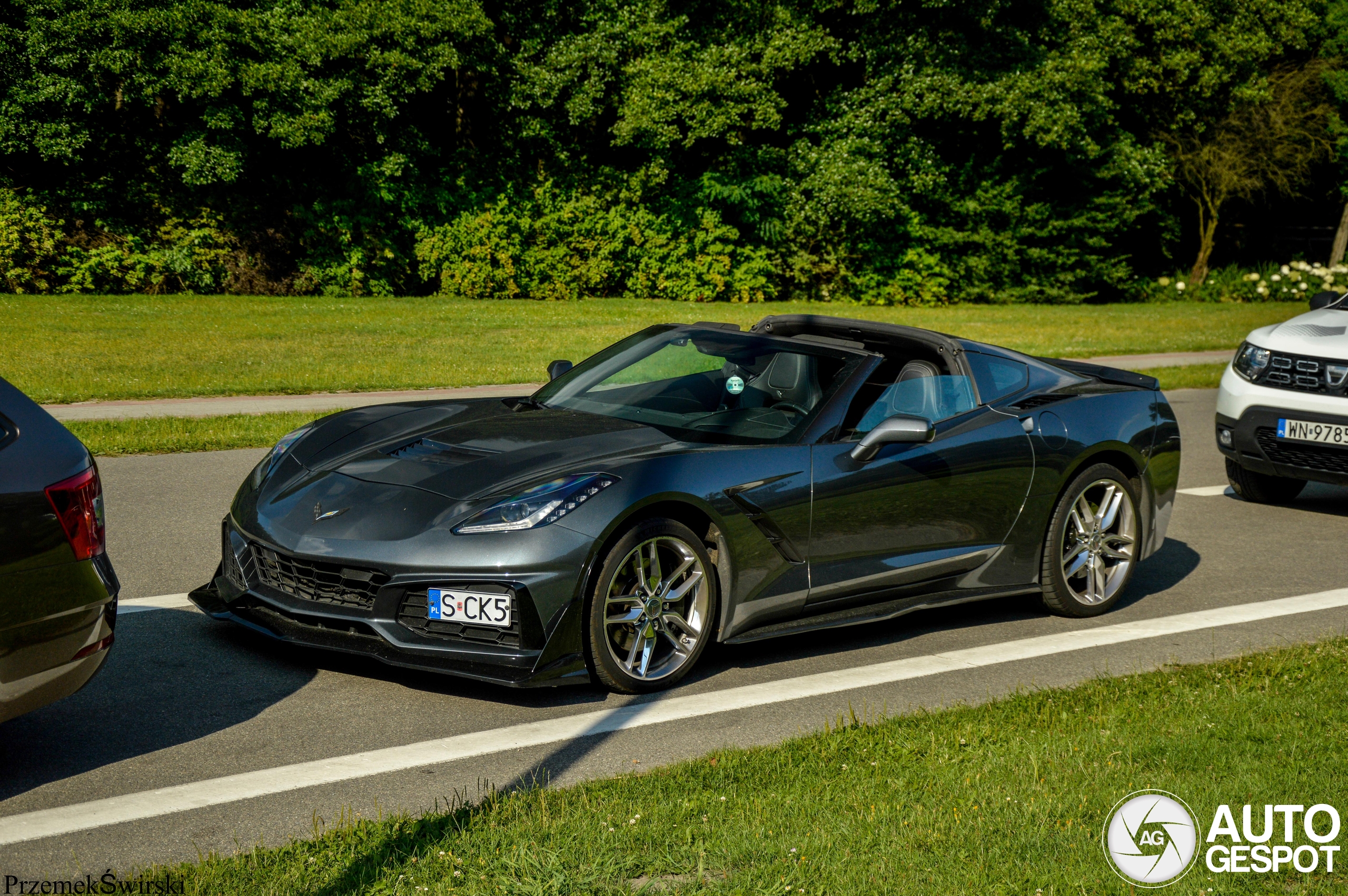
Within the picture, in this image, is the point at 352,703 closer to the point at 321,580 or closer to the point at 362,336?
the point at 321,580

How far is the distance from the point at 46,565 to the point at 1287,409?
8124 mm

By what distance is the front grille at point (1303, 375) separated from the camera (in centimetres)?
918

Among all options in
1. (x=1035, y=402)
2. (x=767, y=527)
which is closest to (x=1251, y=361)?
(x=1035, y=402)

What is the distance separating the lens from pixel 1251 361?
982cm

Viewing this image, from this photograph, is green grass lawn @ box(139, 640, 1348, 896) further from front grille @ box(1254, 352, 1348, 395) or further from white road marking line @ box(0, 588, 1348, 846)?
front grille @ box(1254, 352, 1348, 395)

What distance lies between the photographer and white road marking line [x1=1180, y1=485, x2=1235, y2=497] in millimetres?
10266

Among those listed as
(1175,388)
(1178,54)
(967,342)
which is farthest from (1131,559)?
(1178,54)

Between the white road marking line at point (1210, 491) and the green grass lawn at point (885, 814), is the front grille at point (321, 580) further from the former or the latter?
the white road marking line at point (1210, 491)

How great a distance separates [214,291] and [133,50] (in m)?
4.61

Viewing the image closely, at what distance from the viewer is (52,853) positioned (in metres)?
3.56

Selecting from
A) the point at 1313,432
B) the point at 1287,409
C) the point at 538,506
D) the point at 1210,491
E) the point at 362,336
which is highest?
the point at 538,506

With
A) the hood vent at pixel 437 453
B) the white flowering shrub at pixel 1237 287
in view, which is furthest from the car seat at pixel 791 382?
the white flowering shrub at pixel 1237 287

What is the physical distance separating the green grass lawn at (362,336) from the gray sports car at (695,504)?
867 centimetres

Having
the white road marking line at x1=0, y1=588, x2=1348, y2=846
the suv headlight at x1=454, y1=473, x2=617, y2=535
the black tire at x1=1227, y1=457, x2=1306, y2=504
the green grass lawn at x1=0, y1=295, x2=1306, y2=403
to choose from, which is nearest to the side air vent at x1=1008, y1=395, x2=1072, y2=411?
the white road marking line at x1=0, y1=588, x2=1348, y2=846
